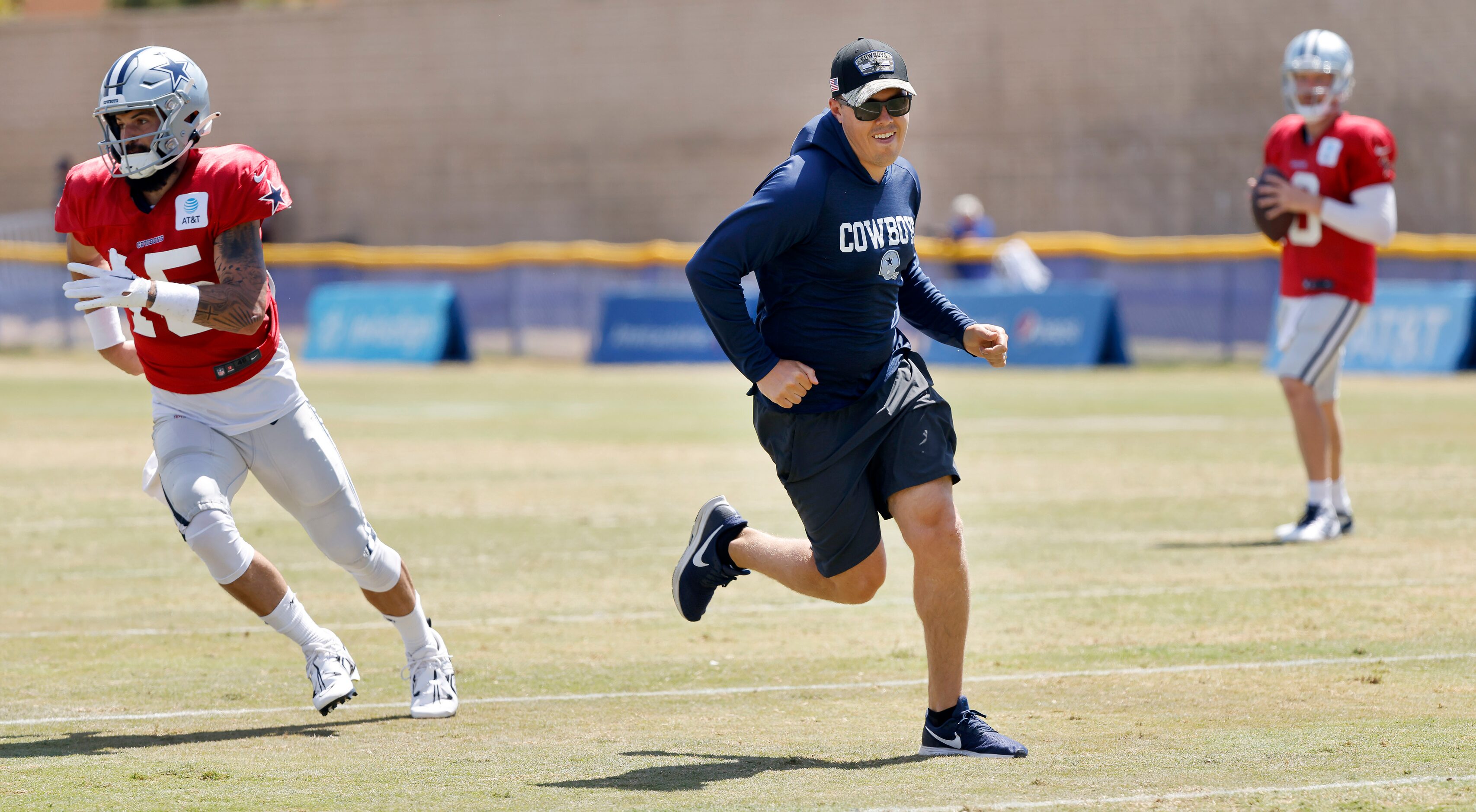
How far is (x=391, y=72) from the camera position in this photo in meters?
44.6

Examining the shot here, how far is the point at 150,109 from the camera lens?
20.8 ft

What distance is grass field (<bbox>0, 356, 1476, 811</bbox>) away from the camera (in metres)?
5.50

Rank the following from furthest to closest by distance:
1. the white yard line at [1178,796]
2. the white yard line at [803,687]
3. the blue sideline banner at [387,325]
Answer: the blue sideline banner at [387,325] → the white yard line at [803,687] → the white yard line at [1178,796]

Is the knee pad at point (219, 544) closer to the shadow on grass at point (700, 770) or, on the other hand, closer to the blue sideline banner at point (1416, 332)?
the shadow on grass at point (700, 770)


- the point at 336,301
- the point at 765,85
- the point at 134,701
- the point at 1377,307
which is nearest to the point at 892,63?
the point at 134,701

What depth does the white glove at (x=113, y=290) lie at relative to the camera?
237 inches

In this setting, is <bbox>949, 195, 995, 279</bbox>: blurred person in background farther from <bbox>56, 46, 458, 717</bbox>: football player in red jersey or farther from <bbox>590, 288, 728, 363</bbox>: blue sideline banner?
<bbox>56, 46, 458, 717</bbox>: football player in red jersey

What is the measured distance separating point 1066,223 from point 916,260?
1261 inches

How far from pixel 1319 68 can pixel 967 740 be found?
636cm

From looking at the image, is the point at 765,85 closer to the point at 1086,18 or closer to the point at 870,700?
the point at 1086,18

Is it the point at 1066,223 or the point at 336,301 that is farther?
the point at 1066,223

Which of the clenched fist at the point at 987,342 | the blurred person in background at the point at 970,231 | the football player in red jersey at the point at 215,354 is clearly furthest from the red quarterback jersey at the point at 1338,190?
the blurred person in background at the point at 970,231

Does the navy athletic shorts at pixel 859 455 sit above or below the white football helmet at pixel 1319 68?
below

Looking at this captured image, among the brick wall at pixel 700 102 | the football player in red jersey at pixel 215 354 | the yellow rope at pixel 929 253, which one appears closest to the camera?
the football player in red jersey at pixel 215 354
